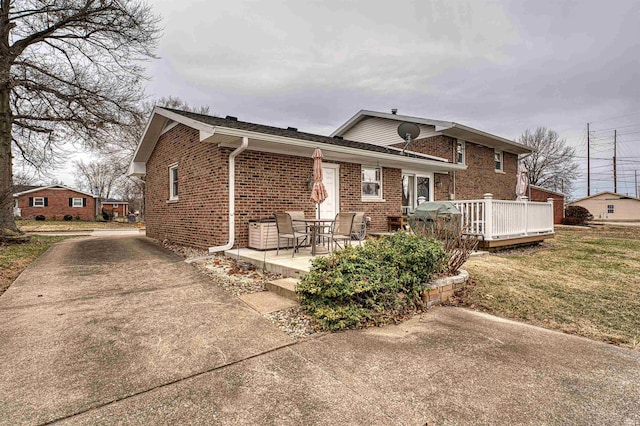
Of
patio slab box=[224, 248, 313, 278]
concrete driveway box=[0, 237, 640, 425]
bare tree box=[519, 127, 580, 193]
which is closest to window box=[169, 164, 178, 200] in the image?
patio slab box=[224, 248, 313, 278]

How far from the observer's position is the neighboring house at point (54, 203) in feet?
116

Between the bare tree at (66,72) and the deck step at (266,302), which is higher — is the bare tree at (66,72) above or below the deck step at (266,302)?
above

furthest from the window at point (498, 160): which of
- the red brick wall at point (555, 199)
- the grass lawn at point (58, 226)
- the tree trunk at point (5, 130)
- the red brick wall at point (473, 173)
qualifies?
the grass lawn at point (58, 226)

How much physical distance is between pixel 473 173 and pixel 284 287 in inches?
560

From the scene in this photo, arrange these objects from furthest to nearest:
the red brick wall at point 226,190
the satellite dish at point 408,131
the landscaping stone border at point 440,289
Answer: the satellite dish at point 408,131 < the red brick wall at point 226,190 < the landscaping stone border at point 440,289

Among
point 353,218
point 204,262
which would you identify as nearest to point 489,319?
point 353,218

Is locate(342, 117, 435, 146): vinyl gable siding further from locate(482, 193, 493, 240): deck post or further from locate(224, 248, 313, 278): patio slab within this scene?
locate(224, 248, 313, 278): patio slab

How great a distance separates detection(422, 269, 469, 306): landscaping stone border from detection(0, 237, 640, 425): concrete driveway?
0.66 feet

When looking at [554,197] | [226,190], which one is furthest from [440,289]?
[554,197]

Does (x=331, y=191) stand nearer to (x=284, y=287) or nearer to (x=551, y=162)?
(x=284, y=287)

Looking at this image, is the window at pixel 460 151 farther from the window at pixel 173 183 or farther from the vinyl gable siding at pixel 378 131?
the window at pixel 173 183

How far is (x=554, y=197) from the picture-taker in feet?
76.3

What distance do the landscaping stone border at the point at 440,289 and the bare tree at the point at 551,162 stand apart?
33846mm

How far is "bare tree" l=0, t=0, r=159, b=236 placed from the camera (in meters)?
11.0
